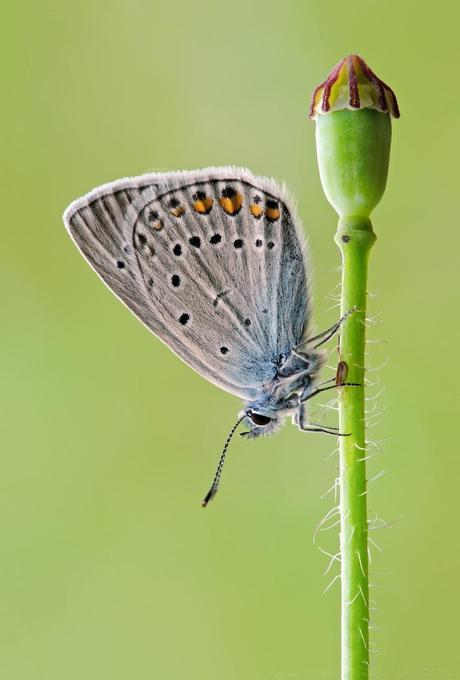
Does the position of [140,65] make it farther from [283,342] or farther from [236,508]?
[283,342]

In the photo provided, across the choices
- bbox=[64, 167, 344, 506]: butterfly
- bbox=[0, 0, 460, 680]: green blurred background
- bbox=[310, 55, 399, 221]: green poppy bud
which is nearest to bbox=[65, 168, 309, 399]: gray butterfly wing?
bbox=[64, 167, 344, 506]: butterfly

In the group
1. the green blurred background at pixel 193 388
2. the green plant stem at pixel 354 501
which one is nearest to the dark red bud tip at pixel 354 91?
the green plant stem at pixel 354 501

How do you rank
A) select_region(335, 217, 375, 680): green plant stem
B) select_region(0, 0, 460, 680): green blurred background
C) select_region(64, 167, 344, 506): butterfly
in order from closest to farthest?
select_region(335, 217, 375, 680): green plant stem → select_region(64, 167, 344, 506): butterfly → select_region(0, 0, 460, 680): green blurred background

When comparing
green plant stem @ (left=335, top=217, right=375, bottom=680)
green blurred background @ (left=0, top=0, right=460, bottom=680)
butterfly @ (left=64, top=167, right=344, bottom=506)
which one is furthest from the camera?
green blurred background @ (left=0, top=0, right=460, bottom=680)

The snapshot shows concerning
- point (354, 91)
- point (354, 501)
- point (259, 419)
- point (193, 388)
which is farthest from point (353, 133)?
point (193, 388)

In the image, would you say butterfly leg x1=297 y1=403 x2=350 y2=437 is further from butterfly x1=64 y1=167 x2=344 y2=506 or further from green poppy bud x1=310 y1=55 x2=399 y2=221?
green poppy bud x1=310 y1=55 x2=399 y2=221

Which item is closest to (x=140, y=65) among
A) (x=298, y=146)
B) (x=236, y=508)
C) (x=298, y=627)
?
(x=298, y=146)

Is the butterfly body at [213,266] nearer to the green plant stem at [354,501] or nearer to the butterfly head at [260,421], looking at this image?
the butterfly head at [260,421]
